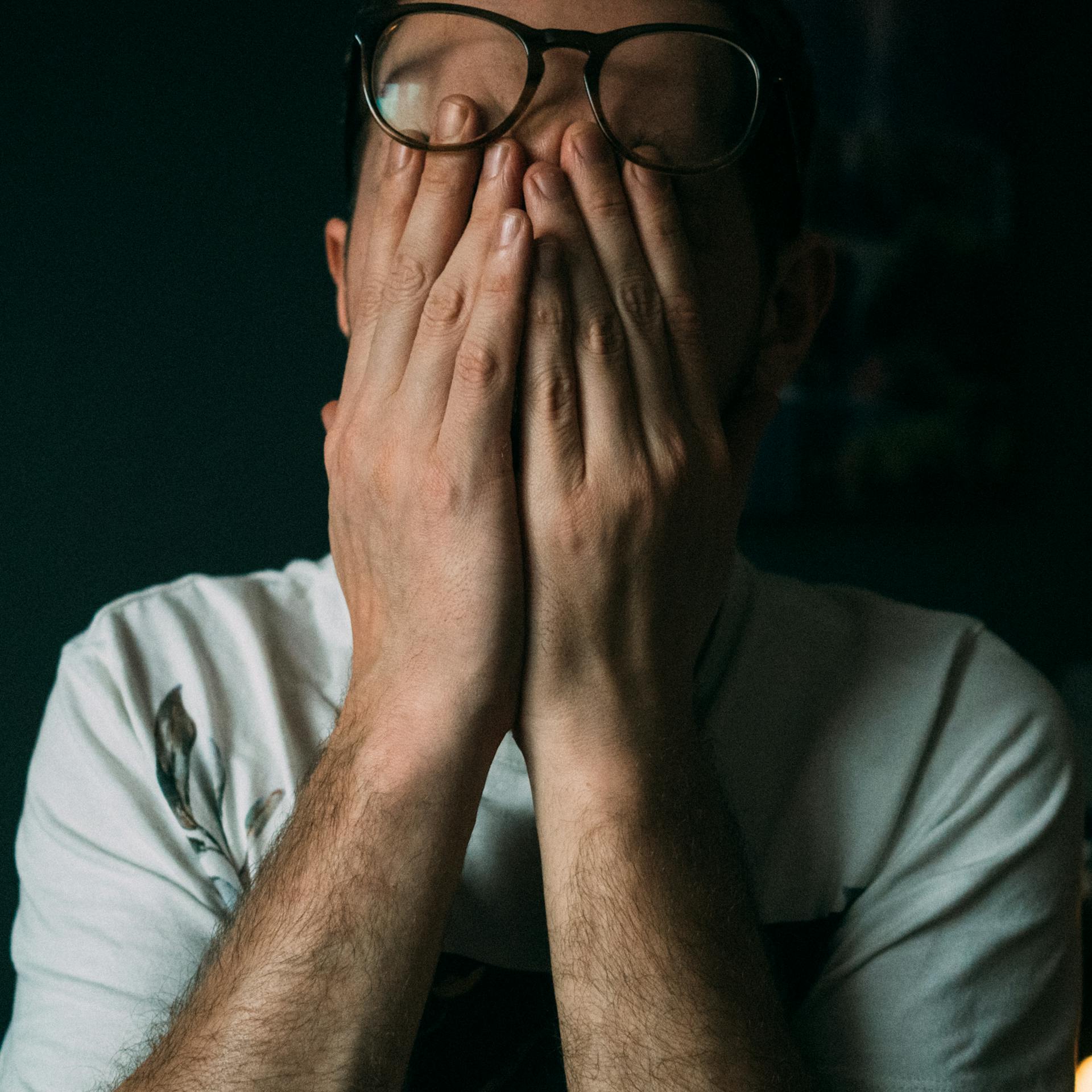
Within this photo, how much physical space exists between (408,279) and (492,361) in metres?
0.12

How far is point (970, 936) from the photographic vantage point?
2.69 ft

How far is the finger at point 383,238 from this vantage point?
0.81 meters

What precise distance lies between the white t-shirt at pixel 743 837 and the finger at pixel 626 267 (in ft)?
1.06

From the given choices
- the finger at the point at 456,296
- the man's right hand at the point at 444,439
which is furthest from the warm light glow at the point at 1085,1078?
the finger at the point at 456,296

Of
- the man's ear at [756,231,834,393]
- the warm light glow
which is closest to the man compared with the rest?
the man's ear at [756,231,834,393]

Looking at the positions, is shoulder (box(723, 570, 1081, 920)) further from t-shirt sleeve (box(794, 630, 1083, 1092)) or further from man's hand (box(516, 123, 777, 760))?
man's hand (box(516, 123, 777, 760))

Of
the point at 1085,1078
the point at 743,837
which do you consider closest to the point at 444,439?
the point at 743,837

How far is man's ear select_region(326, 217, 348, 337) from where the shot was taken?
42.1 inches

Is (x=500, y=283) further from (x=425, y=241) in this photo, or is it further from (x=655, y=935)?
(x=655, y=935)

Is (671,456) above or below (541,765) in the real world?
above

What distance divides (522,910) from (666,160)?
0.72 metres

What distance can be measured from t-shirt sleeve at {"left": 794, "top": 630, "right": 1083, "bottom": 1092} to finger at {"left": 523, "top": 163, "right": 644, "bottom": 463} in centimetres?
49

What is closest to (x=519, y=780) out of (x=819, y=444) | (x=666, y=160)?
(x=666, y=160)

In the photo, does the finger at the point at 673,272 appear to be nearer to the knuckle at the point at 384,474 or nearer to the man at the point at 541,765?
the man at the point at 541,765
